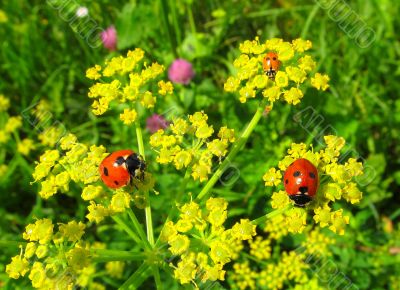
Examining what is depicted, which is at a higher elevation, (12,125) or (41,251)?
(12,125)

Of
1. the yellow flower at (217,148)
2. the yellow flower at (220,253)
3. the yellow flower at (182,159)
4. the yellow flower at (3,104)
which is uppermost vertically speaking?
the yellow flower at (3,104)

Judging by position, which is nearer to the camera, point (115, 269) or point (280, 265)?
point (280, 265)

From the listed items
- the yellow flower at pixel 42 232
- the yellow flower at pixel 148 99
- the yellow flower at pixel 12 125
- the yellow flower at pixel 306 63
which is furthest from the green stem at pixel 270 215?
the yellow flower at pixel 12 125

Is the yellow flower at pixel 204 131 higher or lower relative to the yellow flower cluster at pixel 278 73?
lower

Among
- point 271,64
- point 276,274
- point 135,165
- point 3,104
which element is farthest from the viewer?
point 3,104

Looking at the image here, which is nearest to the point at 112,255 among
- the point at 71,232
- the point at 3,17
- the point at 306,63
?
the point at 71,232

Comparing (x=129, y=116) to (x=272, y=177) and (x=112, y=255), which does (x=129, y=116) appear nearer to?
(x=112, y=255)

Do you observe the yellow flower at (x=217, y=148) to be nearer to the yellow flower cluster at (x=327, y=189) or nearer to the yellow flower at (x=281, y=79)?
the yellow flower cluster at (x=327, y=189)
